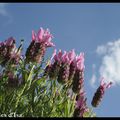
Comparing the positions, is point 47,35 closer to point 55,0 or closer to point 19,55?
point 19,55

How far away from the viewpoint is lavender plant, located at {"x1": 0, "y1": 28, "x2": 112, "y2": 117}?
281cm

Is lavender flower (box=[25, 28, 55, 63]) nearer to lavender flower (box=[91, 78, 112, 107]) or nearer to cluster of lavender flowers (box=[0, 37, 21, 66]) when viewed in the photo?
cluster of lavender flowers (box=[0, 37, 21, 66])

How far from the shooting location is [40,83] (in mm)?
3090

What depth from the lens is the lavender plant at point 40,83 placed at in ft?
9.21

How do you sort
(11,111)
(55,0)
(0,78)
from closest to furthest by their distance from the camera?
(55,0)
(11,111)
(0,78)

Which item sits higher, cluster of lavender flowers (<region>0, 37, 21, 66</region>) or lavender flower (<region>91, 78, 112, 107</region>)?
cluster of lavender flowers (<region>0, 37, 21, 66</region>)

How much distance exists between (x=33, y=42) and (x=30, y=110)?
490 millimetres

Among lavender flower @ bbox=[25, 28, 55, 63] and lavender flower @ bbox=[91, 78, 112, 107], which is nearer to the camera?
lavender flower @ bbox=[25, 28, 55, 63]

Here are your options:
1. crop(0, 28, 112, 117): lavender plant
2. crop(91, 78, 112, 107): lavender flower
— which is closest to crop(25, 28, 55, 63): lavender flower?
crop(0, 28, 112, 117): lavender plant

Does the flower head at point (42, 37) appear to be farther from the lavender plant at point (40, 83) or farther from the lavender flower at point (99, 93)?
the lavender flower at point (99, 93)

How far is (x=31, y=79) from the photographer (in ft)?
9.72

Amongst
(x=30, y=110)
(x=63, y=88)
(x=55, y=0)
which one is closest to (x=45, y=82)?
(x=63, y=88)

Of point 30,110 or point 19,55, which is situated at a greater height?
point 19,55

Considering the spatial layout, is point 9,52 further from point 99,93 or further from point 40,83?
point 99,93
